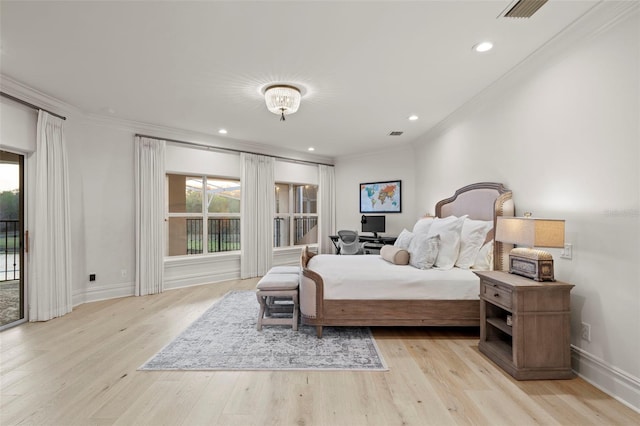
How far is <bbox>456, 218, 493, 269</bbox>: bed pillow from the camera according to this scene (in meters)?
3.20

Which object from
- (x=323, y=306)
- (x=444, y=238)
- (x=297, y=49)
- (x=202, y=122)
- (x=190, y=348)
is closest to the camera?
(x=297, y=49)

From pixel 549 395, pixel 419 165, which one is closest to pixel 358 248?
pixel 419 165

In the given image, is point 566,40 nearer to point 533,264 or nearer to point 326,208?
point 533,264

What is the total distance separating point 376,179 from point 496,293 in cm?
431

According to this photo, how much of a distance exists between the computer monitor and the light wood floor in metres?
3.44

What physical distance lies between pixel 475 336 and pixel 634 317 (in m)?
1.34

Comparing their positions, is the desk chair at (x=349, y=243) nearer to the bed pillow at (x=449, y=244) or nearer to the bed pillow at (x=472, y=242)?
the bed pillow at (x=449, y=244)

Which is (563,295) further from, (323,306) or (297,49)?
(297,49)

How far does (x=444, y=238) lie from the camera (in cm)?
328

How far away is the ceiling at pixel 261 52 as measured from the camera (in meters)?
2.05

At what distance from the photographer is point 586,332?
2178mm

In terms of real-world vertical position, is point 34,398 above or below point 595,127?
below

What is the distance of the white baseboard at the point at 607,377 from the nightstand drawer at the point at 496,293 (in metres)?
0.62

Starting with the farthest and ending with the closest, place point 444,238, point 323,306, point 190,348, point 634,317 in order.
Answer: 1. point 444,238
2. point 323,306
3. point 190,348
4. point 634,317
